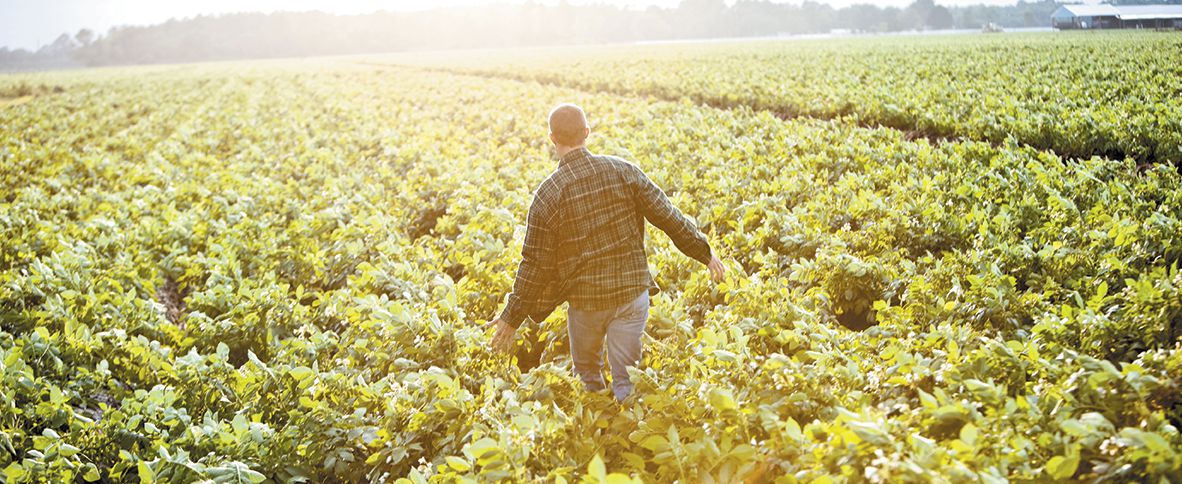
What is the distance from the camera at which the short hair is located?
10.3 ft

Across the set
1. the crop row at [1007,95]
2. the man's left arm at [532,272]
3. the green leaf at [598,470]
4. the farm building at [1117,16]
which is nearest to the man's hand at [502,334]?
the man's left arm at [532,272]

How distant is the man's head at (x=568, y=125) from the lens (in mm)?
3127

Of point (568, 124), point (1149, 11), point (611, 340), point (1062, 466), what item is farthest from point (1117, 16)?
point (1062, 466)

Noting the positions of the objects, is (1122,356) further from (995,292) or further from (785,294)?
(785,294)

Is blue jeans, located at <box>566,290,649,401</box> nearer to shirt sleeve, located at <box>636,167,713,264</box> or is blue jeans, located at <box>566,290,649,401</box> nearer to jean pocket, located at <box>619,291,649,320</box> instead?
jean pocket, located at <box>619,291,649,320</box>

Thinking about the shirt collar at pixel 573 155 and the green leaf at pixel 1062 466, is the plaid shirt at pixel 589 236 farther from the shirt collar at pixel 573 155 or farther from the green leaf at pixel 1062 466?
the green leaf at pixel 1062 466

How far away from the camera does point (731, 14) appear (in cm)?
14725

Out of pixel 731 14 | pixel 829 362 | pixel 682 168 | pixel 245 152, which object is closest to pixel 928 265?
pixel 829 362

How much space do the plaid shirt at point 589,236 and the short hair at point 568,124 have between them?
0.25ft

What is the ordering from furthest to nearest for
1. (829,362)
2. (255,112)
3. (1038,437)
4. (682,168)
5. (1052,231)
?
1. (255,112)
2. (682,168)
3. (1052,231)
4. (829,362)
5. (1038,437)

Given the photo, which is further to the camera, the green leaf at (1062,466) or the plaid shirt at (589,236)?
the plaid shirt at (589,236)

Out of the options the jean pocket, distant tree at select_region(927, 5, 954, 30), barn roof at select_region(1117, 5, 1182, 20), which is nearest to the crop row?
barn roof at select_region(1117, 5, 1182, 20)

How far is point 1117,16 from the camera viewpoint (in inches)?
1225

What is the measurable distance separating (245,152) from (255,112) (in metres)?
8.61
